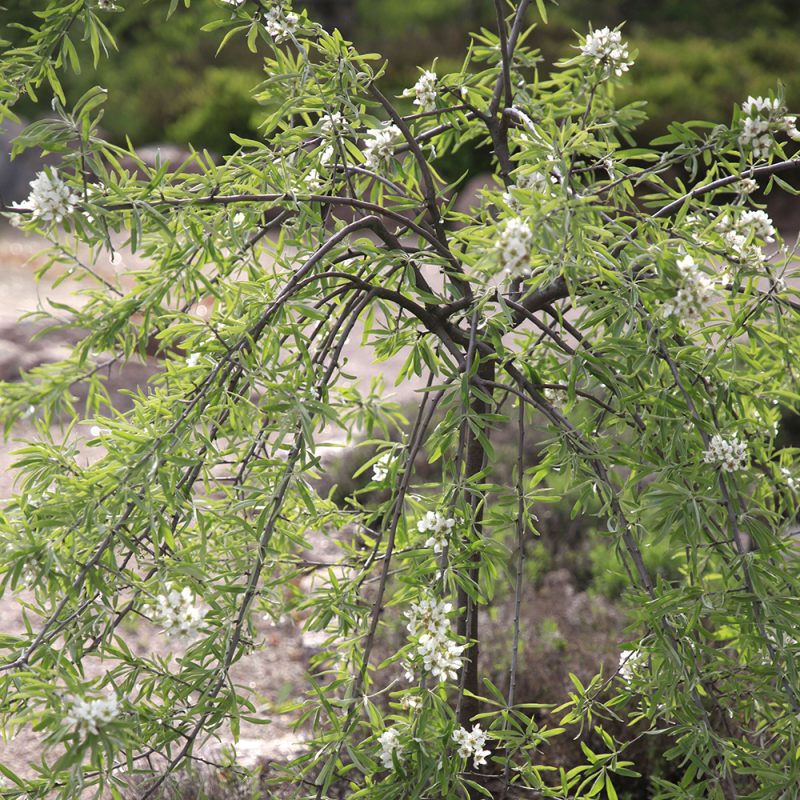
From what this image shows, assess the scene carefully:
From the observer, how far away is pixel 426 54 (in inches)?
363

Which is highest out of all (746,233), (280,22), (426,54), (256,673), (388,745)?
(426,54)

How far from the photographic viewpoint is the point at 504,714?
4.74ft

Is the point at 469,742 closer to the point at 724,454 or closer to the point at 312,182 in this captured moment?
the point at 724,454

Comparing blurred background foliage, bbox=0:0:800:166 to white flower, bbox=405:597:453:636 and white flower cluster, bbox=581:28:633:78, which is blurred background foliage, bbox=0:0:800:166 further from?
white flower, bbox=405:597:453:636

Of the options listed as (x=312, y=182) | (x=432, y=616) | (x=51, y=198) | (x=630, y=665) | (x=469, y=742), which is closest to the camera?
(x=51, y=198)

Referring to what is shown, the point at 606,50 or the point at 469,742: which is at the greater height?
the point at 606,50

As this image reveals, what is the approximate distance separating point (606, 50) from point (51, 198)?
112 cm

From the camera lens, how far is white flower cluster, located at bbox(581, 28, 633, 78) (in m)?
1.79

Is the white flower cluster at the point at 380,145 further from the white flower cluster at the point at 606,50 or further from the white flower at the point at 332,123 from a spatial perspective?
the white flower cluster at the point at 606,50

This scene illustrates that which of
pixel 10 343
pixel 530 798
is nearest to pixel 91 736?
pixel 530 798

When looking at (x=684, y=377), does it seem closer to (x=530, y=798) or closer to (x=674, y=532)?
(x=674, y=532)

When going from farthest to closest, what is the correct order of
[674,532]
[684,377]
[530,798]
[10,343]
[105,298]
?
[10,343] < [530,798] < [105,298] < [684,377] < [674,532]

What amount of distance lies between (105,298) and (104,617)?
2.03 ft

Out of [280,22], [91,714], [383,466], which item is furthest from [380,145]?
[91,714]
